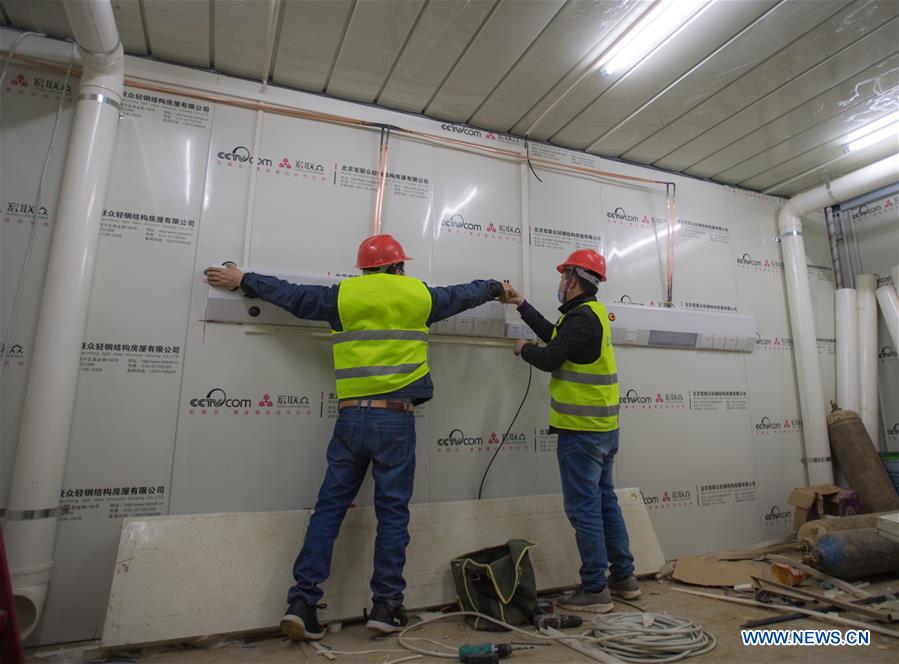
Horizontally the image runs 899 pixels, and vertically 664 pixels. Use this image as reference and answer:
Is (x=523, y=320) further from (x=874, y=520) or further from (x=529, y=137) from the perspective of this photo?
(x=874, y=520)

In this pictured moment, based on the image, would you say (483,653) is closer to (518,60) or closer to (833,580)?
(833,580)

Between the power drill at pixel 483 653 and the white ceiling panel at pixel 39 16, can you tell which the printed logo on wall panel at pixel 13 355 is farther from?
the power drill at pixel 483 653

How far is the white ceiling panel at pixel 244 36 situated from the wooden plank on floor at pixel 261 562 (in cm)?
216

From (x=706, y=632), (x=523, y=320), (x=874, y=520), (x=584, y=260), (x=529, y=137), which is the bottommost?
(x=706, y=632)

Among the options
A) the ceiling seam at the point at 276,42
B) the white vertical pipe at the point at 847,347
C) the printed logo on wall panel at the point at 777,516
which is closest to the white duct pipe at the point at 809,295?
the white vertical pipe at the point at 847,347

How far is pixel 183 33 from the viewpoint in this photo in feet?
7.27

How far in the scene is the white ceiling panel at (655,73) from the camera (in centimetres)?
212

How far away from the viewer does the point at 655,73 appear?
2463mm

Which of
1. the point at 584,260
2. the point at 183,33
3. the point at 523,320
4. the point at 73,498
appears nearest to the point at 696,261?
the point at 584,260

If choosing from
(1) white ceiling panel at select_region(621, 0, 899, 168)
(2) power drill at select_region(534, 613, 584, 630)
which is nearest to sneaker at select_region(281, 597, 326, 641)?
(2) power drill at select_region(534, 613, 584, 630)

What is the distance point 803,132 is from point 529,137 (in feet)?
5.66

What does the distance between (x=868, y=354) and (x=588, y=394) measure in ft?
9.02

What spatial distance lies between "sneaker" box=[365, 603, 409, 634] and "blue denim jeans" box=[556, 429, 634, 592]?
859 mm

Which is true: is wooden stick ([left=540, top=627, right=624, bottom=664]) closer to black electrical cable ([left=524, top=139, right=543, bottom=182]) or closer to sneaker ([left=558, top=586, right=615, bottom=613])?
sneaker ([left=558, top=586, right=615, bottom=613])
